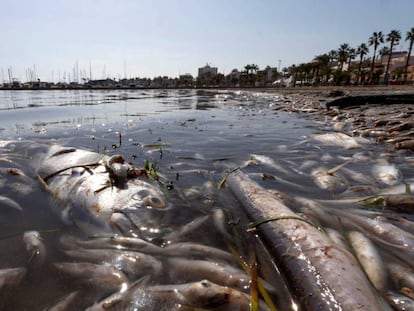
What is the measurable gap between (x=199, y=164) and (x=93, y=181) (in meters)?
2.05

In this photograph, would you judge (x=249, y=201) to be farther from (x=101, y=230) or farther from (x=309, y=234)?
(x=101, y=230)

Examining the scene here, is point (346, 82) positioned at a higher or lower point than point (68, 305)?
higher

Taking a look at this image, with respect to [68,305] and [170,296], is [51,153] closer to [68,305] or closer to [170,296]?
[68,305]

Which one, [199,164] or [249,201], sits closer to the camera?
[249,201]

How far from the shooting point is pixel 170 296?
193 centimetres

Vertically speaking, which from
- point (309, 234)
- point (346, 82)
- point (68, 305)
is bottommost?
point (68, 305)

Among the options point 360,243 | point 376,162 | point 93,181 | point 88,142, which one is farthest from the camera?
point 88,142

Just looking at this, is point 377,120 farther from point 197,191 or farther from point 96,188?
point 96,188

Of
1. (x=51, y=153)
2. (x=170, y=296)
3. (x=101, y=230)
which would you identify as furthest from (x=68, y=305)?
(x=51, y=153)

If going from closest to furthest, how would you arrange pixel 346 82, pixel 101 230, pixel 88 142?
1. pixel 101 230
2. pixel 88 142
3. pixel 346 82

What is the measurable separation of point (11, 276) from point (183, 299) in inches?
53.9

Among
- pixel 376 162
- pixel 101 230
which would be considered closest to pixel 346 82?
pixel 376 162

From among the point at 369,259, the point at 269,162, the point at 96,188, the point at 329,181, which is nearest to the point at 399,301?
the point at 369,259

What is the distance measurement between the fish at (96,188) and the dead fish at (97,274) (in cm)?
57
